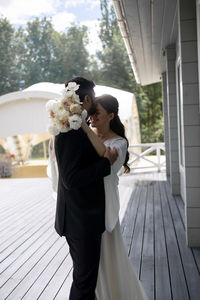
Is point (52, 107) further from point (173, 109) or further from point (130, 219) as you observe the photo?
point (173, 109)

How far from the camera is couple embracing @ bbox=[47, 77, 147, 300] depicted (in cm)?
199

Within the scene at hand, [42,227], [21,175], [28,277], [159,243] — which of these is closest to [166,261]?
[159,243]

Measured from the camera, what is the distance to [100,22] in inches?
1277

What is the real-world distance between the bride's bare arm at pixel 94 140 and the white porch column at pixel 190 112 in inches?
85.7

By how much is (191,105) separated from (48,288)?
2325mm

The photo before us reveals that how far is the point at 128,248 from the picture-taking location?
4109 mm

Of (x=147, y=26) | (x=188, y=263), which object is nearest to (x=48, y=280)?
(x=188, y=263)

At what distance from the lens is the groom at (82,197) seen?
6.49ft

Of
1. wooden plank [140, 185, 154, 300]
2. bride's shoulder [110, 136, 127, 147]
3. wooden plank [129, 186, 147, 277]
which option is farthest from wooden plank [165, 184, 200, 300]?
bride's shoulder [110, 136, 127, 147]

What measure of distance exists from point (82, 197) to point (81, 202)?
1.2 inches

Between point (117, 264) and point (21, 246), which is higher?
point (117, 264)

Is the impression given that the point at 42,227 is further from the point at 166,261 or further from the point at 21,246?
the point at 166,261

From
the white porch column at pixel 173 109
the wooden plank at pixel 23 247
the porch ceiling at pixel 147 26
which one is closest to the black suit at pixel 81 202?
the wooden plank at pixel 23 247

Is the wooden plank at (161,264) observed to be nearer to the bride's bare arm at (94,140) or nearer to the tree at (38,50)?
the bride's bare arm at (94,140)
